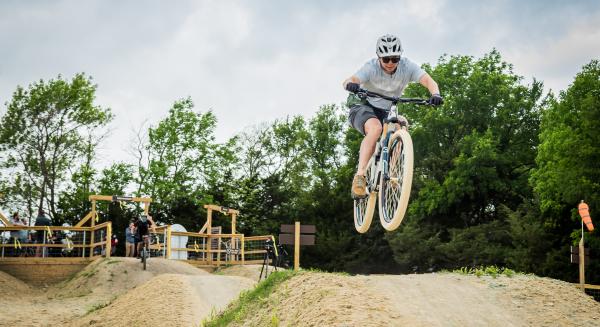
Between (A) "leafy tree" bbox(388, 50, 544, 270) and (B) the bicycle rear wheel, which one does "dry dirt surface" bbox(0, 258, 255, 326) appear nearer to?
(B) the bicycle rear wheel

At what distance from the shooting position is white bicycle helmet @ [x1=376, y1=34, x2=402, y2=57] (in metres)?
10.5

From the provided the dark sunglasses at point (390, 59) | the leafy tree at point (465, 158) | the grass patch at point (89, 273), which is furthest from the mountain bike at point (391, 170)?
the leafy tree at point (465, 158)

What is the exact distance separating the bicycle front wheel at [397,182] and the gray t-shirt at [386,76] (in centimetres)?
91

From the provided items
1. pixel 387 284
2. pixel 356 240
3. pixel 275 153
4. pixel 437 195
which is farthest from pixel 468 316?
pixel 275 153

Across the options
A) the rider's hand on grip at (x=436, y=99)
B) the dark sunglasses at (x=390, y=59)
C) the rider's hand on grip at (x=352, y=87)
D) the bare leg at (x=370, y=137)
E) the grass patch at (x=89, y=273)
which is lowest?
the grass patch at (x=89, y=273)

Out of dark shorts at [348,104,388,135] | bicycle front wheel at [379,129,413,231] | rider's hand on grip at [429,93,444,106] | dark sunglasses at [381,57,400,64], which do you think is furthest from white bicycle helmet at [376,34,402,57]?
bicycle front wheel at [379,129,413,231]

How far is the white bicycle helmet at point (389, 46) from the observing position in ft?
34.4

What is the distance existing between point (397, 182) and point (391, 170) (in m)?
0.47

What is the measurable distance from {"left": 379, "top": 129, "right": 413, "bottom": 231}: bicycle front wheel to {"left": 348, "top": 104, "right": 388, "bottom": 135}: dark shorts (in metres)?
0.73

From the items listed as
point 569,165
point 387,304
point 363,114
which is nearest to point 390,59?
point 363,114

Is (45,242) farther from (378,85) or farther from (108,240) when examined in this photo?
(378,85)

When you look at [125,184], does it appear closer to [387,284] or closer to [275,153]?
[275,153]

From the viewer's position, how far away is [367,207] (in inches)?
449

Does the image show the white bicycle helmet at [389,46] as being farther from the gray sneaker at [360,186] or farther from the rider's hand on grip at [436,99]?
the gray sneaker at [360,186]
